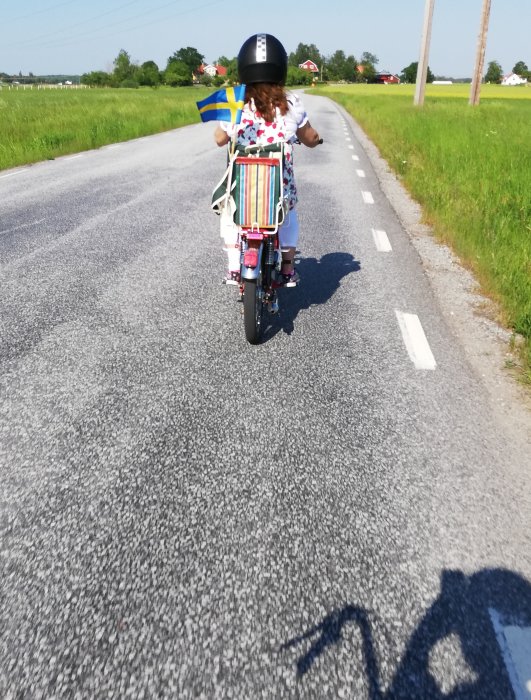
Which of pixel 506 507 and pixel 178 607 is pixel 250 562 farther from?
pixel 506 507

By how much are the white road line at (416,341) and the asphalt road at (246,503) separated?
7 cm

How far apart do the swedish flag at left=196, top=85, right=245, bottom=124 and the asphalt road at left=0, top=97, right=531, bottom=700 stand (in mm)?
1461

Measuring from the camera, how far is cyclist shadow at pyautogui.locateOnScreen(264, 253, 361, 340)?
424cm

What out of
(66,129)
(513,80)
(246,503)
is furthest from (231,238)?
(513,80)

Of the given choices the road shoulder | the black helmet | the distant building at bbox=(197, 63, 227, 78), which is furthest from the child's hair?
the distant building at bbox=(197, 63, 227, 78)

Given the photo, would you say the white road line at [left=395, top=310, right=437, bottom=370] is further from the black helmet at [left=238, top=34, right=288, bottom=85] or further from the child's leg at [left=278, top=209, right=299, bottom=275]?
the black helmet at [left=238, top=34, right=288, bottom=85]

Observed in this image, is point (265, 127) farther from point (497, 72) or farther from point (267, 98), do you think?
point (497, 72)

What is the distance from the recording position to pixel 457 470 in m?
2.56

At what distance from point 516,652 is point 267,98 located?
116 inches

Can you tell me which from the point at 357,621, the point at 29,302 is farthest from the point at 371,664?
the point at 29,302

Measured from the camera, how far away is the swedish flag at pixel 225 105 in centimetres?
314

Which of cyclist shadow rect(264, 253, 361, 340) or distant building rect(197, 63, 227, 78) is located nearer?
cyclist shadow rect(264, 253, 361, 340)

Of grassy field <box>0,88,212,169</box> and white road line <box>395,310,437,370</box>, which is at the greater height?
grassy field <box>0,88,212,169</box>

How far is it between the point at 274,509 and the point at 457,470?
912 millimetres
